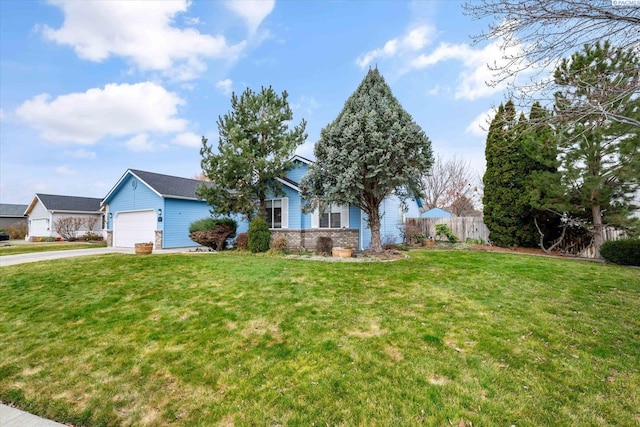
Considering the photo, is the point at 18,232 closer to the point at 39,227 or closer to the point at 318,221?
the point at 39,227

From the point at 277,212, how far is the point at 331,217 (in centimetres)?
339

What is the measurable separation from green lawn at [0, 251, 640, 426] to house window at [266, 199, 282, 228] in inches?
323

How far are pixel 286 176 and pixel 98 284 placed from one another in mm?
9793

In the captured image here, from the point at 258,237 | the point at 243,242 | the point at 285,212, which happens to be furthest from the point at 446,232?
the point at 243,242

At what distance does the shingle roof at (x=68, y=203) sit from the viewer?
2759cm

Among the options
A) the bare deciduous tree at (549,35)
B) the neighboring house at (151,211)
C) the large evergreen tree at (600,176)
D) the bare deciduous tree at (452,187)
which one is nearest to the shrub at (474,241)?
the large evergreen tree at (600,176)

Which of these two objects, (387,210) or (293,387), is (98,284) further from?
(387,210)

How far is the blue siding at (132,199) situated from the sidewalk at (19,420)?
49.4 ft

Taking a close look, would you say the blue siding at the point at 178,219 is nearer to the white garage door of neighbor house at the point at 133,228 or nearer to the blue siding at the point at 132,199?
the blue siding at the point at 132,199

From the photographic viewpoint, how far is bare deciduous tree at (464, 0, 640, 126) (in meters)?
3.23

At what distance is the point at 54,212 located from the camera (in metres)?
26.9

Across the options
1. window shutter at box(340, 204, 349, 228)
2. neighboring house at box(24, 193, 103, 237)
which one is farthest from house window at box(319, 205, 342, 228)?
neighboring house at box(24, 193, 103, 237)

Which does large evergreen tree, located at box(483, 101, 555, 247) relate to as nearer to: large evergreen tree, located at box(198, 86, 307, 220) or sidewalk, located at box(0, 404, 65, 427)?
large evergreen tree, located at box(198, 86, 307, 220)

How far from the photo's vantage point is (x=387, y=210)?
15.2 m
